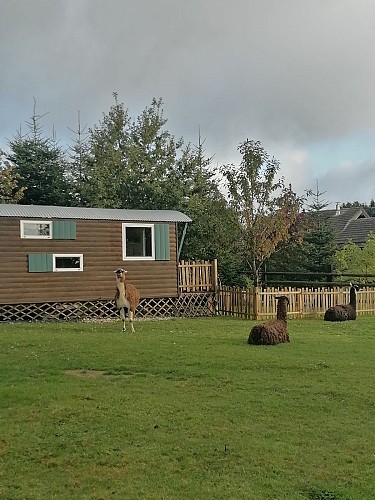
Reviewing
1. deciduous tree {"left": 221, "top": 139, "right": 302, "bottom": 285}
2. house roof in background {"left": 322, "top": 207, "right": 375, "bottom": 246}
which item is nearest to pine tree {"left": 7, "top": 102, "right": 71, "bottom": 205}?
deciduous tree {"left": 221, "top": 139, "right": 302, "bottom": 285}

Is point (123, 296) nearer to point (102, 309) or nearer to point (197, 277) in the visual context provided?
A: point (102, 309)

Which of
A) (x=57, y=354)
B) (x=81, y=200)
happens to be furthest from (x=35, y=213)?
(x=81, y=200)

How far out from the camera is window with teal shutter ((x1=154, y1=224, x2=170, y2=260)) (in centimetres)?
1939

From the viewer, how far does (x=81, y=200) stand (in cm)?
2775

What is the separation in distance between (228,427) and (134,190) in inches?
871

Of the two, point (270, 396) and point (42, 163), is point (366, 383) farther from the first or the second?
point (42, 163)

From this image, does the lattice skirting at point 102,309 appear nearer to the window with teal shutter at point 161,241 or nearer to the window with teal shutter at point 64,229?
the window with teal shutter at point 161,241

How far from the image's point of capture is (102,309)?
18500 millimetres

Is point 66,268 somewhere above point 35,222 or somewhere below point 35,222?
below

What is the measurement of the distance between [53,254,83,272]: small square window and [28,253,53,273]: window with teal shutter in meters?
0.18

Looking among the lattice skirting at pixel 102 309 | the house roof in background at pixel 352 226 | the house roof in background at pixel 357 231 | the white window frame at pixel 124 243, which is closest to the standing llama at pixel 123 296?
the lattice skirting at pixel 102 309

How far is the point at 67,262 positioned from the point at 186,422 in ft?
40.2

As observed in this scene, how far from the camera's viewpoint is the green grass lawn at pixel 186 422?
4.69m

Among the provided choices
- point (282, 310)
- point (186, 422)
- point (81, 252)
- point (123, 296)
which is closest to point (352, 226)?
point (81, 252)
